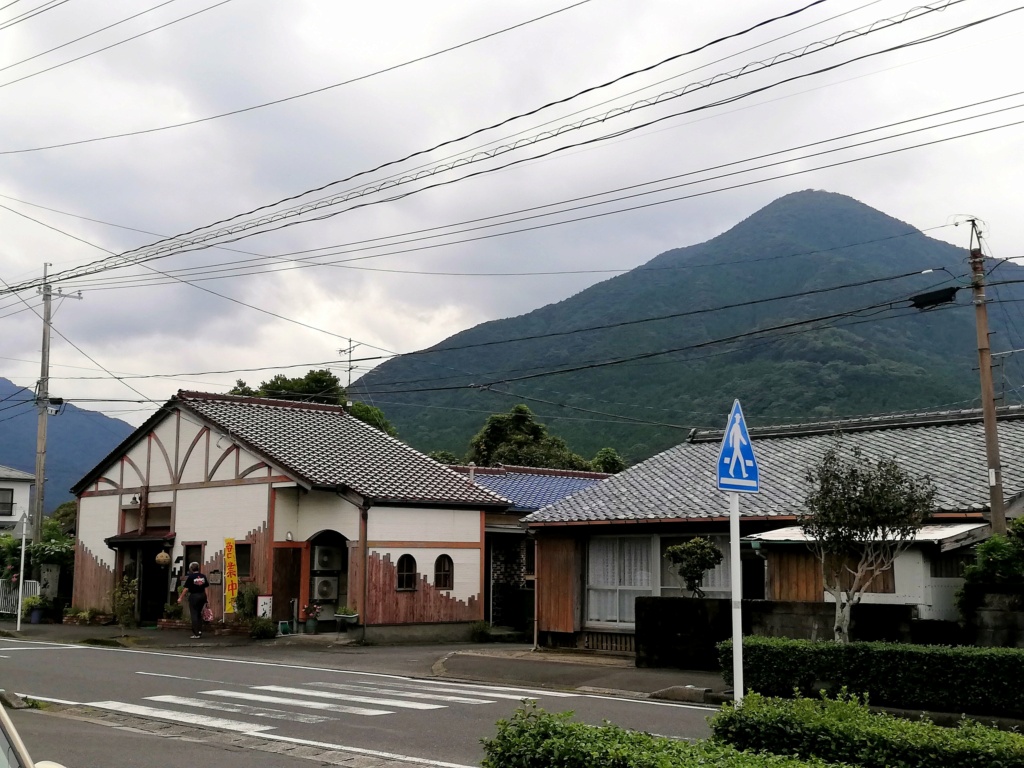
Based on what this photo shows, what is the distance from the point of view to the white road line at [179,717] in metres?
12.0

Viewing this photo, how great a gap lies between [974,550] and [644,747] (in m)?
11.5

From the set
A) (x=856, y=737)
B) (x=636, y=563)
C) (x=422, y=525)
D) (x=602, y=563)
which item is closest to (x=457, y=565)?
(x=422, y=525)

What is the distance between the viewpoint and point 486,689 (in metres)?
16.6

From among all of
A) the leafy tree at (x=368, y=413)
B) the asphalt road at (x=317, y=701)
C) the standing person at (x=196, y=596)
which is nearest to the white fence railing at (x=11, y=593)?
the standing person at (x=196, y=596)

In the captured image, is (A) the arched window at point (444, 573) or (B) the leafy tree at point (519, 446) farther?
(B) the leafy tree at point (519, 446)

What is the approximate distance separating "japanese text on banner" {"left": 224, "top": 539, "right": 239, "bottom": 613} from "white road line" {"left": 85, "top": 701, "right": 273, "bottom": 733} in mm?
12462

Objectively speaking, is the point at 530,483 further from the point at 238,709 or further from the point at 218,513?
the point at 238,709

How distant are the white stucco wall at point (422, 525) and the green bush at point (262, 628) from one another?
3298 mm

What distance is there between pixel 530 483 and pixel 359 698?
21.2m

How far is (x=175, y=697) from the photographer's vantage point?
14570 millimetres

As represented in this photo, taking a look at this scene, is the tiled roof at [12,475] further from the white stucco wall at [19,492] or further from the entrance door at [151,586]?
the entrance door at [151,586]

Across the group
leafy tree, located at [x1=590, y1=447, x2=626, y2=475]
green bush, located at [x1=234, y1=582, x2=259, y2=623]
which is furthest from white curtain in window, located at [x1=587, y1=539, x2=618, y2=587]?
leafy tree, located at [x1=590, y1=447, x2=626, y2=475]

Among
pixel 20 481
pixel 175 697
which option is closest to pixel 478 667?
pixel 175 697

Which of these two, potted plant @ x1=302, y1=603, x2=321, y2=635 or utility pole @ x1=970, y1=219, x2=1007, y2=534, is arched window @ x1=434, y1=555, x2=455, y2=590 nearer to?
potted plant @ x1=302, y1=603, x2=321, y2=635
